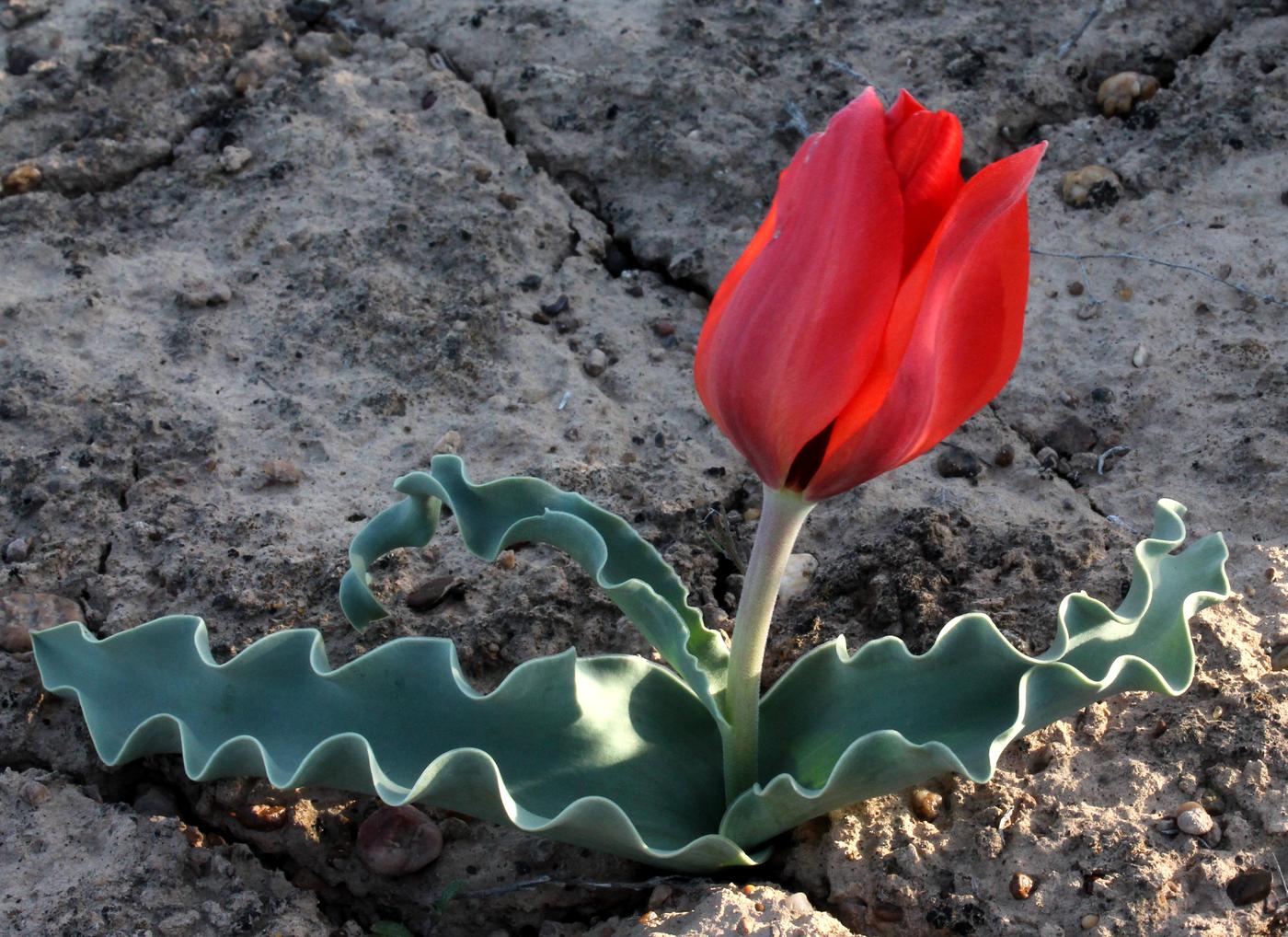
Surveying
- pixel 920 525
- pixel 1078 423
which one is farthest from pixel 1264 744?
pixel 1078 423

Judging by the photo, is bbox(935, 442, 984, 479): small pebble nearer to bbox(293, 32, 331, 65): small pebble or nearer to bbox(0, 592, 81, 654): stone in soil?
bbox(0, 592, 81, 654): stone in soil

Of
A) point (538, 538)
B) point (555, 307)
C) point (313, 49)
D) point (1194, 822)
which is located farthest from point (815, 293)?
point (313, 49)

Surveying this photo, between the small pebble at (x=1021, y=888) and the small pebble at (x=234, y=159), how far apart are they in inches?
104

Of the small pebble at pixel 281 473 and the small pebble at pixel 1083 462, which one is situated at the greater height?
the small pebble at pixel 1083 462

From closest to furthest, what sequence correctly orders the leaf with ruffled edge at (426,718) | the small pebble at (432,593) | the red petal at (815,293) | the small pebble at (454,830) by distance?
the red petal at (815,293) → the leaf with ruffled edge at (426,718) → the small pebble at (454,830) → the small pebble at (432,593)

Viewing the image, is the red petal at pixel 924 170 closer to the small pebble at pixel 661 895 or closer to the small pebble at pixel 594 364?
the small pebble at pixel 661 895

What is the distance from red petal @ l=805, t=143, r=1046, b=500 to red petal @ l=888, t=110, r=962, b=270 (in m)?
0.02

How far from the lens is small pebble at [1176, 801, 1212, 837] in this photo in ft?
6.25

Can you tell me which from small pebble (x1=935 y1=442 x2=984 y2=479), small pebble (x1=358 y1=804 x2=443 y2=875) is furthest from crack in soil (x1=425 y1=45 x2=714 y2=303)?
small pebble (x1=358 y1=804 x2=443 y2=875)

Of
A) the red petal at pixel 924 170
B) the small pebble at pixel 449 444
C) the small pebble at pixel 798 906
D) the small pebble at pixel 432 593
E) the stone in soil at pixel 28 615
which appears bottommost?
the stone in soil at pixel 28 615

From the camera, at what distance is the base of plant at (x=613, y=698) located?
1.76m

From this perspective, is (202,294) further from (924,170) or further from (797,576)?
(924,170)

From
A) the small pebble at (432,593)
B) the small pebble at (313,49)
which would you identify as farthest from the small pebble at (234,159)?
the small pebble at (432,593)

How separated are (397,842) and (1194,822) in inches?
46.3
